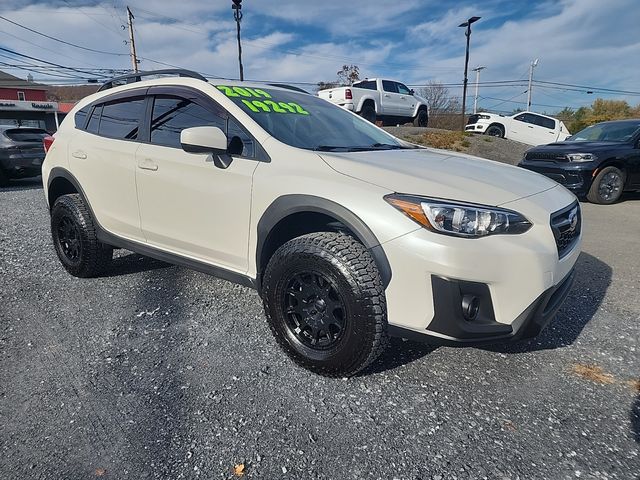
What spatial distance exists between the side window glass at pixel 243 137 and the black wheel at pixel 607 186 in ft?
24.9

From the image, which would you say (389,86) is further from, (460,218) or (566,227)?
(460,218)

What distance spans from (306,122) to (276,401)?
1.87 metres

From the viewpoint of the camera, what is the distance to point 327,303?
2.27m

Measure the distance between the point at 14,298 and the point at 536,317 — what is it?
3.87m

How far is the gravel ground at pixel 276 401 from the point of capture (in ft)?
5.80

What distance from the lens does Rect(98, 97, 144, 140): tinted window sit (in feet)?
10.8

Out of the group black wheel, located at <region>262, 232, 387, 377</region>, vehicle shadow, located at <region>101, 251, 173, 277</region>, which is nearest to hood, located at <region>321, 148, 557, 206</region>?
black wheel, located at <region>262, 232, 387, 377</region>

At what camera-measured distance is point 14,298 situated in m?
3.47

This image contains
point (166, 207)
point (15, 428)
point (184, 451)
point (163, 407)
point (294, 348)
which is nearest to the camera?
point (184, 451)

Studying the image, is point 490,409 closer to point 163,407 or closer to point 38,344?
point 163,407

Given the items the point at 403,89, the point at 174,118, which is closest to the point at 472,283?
the point at 174,118

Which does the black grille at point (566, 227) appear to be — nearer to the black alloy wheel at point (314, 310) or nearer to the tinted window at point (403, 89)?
the black alloy wheel at point (314, 310)

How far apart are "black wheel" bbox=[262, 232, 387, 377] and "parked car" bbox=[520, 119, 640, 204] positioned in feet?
23.5

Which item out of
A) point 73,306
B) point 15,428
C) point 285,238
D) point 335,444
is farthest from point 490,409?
point 73,306
